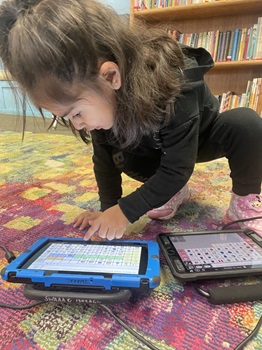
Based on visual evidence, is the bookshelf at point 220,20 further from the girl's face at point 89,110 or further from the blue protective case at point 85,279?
the blue protective case at point 85,279

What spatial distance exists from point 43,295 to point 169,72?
0.38 m

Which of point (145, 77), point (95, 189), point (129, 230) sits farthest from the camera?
point (95, 189)

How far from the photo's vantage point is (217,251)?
449 mm

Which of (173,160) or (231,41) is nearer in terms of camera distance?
(173,160)

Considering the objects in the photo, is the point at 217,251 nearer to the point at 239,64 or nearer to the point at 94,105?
the point at 94,105

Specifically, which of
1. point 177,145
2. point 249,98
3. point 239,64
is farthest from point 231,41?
point 177,145

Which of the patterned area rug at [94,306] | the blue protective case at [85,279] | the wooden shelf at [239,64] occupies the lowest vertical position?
the patterned area rug at [94,306]

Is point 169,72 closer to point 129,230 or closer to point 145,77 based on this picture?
point 145,77

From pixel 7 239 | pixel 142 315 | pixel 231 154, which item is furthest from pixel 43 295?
pixel 231 154

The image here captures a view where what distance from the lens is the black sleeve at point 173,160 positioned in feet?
1.56

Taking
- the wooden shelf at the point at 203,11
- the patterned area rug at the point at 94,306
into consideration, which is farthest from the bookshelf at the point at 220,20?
the patterned area rug at the point at 94,306

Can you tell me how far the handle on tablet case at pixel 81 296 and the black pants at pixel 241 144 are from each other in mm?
396

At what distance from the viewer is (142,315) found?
354mm

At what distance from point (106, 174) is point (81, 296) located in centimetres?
38
